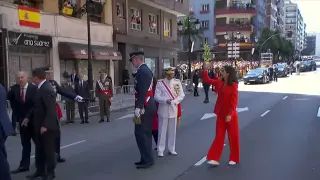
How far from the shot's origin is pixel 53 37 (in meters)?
25.4

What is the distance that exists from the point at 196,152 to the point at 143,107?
221cm

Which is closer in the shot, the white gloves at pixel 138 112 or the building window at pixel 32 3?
the white gloves at pixel 138 112

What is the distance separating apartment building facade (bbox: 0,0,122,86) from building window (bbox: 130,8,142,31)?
3.10m

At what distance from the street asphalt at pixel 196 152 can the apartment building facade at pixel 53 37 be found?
19.3 feet

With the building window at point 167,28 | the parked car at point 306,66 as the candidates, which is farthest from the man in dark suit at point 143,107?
the parked car at point 306,66

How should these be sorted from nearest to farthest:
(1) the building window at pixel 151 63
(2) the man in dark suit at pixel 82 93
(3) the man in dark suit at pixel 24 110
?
1. (3) the man in dark suit at pixel 24 110
2. (2) the man in dark suit at pixel 82 93
3. (1) the building window at pixel 151 63

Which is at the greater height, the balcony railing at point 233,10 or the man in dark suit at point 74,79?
the balcony railing at point 233,10

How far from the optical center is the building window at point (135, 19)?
114 ft

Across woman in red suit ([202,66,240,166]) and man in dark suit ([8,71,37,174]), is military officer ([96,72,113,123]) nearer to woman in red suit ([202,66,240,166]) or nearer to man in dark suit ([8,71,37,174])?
man in dark suit ([8,71,37,174])

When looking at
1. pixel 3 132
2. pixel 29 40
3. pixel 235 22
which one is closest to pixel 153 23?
pixel 29 40

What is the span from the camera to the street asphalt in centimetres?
814

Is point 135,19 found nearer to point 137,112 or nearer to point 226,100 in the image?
point 226,100

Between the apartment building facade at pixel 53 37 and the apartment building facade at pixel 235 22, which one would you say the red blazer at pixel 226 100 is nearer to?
the apartment building facade at pixel 53 37

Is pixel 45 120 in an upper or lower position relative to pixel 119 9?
lower
